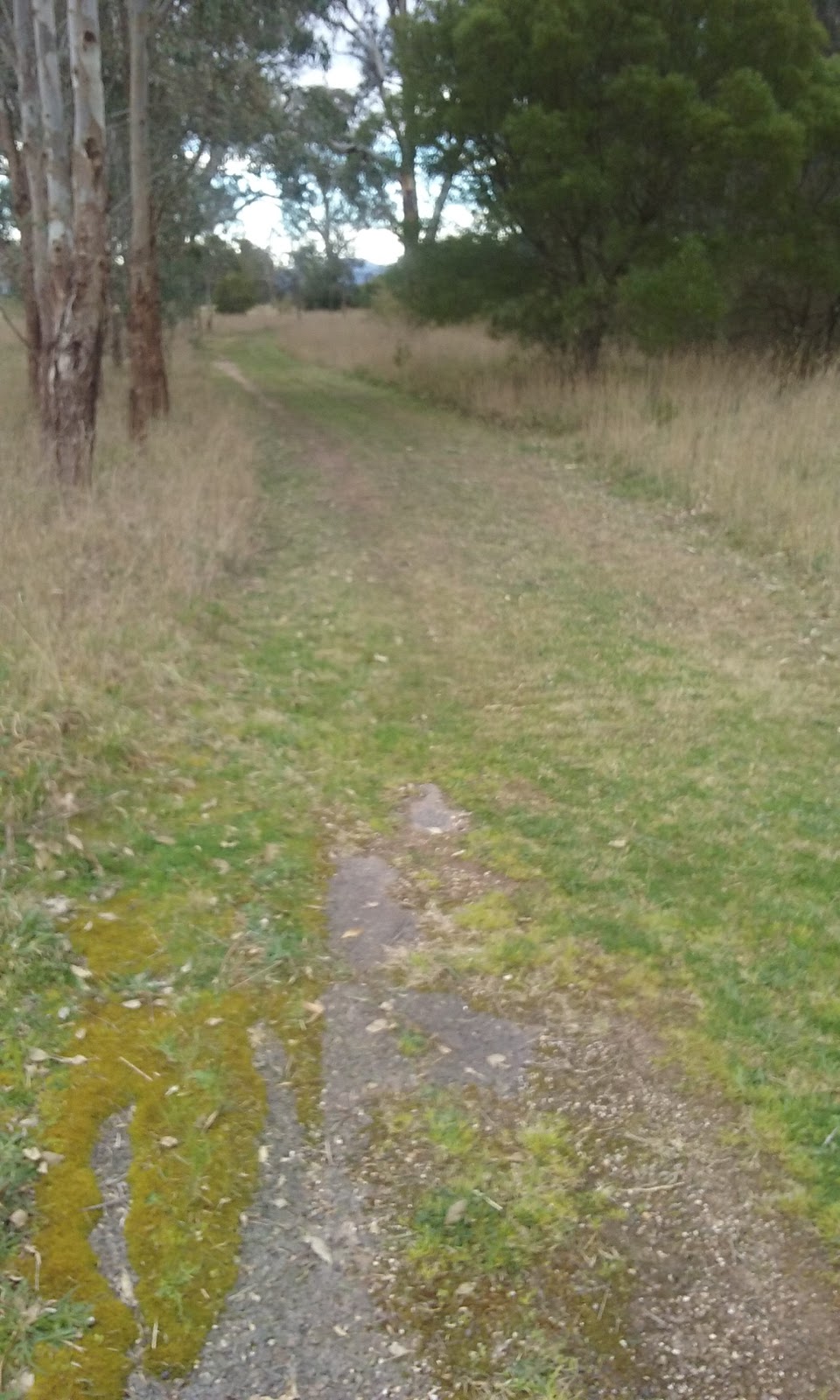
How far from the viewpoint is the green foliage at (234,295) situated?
51.0m

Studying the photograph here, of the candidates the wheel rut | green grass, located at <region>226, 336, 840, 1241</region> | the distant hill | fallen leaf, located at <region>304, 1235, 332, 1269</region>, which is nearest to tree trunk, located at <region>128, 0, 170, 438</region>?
green grass, located at <region>226, 336, 840, 1241</region>

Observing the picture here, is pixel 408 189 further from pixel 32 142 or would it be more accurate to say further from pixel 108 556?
pixel 108 556

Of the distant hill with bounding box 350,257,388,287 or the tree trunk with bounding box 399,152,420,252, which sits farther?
the distant hill with bounding box 350,257,388,287

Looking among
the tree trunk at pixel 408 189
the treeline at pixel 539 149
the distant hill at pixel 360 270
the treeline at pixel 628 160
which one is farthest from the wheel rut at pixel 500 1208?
the distant hill at pixel 360 270

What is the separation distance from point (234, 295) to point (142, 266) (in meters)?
41.3

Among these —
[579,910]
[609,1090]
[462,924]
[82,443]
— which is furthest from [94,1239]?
[82,443]

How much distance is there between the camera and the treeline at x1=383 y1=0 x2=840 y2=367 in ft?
47.4

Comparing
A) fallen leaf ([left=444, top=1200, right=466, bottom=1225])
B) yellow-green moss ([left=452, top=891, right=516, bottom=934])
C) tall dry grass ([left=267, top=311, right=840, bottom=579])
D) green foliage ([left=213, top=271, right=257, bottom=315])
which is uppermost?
green foliage ([left=213, top=271, right=257, bottom=315])

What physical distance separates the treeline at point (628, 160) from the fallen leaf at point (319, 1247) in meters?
14.1

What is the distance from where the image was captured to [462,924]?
410cm

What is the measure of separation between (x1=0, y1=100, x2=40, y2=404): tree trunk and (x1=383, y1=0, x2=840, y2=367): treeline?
619 centimetres

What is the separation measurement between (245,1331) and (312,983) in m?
1.33

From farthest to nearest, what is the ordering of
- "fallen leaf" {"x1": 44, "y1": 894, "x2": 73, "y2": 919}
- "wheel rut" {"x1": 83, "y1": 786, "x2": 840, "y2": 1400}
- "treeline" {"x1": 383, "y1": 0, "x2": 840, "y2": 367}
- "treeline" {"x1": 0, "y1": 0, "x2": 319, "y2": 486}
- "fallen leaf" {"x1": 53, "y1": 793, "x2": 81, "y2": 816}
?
"treeline" {"x1": 383, "y1": 0, "x2": 840, "y2": 367}, "treeline" {"x1": 0, "y1": 0, "x2": 319, "y2": 486}, "fallen leaf" {"x1": 53, "y1": 793, "x2": 81, "y2": 816}, "fallen leaf" {"x1": 44, "y1": 894, "x2": 73, "y2": 919}, "wheel rut" {"x1": 83, "y1": 786, "x2": 840, "y2": 1400}

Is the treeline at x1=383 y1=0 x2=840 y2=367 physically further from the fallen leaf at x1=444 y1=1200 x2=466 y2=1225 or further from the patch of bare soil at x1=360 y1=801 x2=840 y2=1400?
the fallen leaf at x1=444 y1=1200 x2=466 y2=1225
